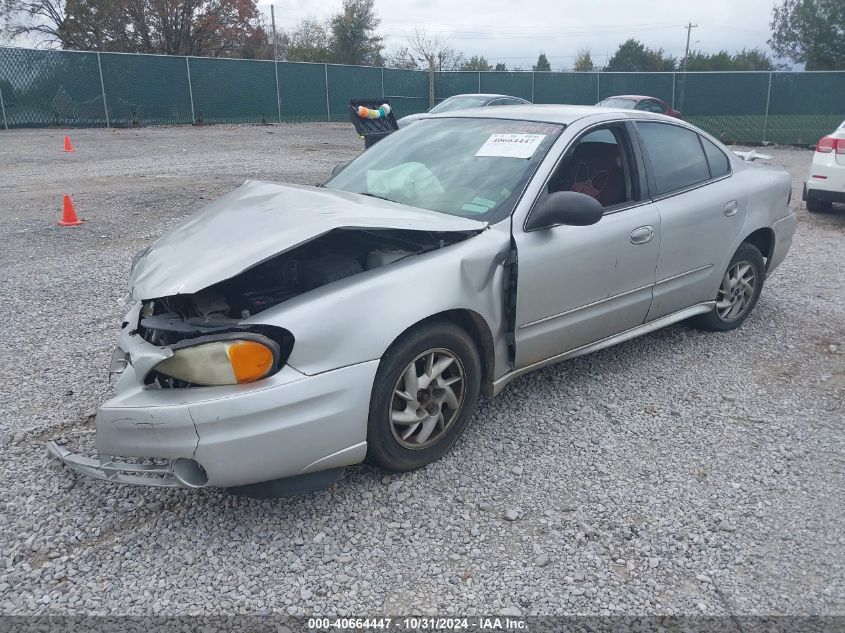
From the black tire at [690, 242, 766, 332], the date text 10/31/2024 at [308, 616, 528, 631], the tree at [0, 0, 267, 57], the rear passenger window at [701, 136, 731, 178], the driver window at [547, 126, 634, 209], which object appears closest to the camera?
the date text 10/31/2024 at [308, 616, 528, 631]

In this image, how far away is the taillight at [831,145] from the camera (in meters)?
8.77

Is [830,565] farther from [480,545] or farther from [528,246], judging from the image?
[528,246]

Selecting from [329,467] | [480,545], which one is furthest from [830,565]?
[329,467]

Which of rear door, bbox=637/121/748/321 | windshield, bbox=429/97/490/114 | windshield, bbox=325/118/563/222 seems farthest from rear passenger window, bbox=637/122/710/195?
windshield, bbox=429/97/490/114

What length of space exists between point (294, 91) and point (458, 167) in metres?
23.6

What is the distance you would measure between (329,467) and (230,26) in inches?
1405

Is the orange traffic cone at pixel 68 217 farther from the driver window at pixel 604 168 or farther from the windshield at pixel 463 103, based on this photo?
the windshield at pixel 463 103

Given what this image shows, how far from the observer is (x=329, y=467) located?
9.30 feet

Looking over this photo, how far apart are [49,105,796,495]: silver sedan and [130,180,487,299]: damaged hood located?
1 centimetres

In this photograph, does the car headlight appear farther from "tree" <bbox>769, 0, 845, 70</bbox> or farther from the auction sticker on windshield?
"tree" <bbox>769, 0, 845, 70</bbox>

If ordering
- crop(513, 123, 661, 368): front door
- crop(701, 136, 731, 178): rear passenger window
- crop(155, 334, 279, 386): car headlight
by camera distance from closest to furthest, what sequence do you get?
crop(155, 334, 279, 386): car headlight, crop(513, 123, 661, 368): front door, crop(701, 136, 731, 178): rear passenger window

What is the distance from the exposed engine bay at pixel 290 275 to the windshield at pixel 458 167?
1.30ft

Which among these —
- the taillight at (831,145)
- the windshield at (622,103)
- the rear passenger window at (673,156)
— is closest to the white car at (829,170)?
the taillight at (831,145)

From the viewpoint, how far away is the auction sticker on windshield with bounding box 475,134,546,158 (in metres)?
3.80
